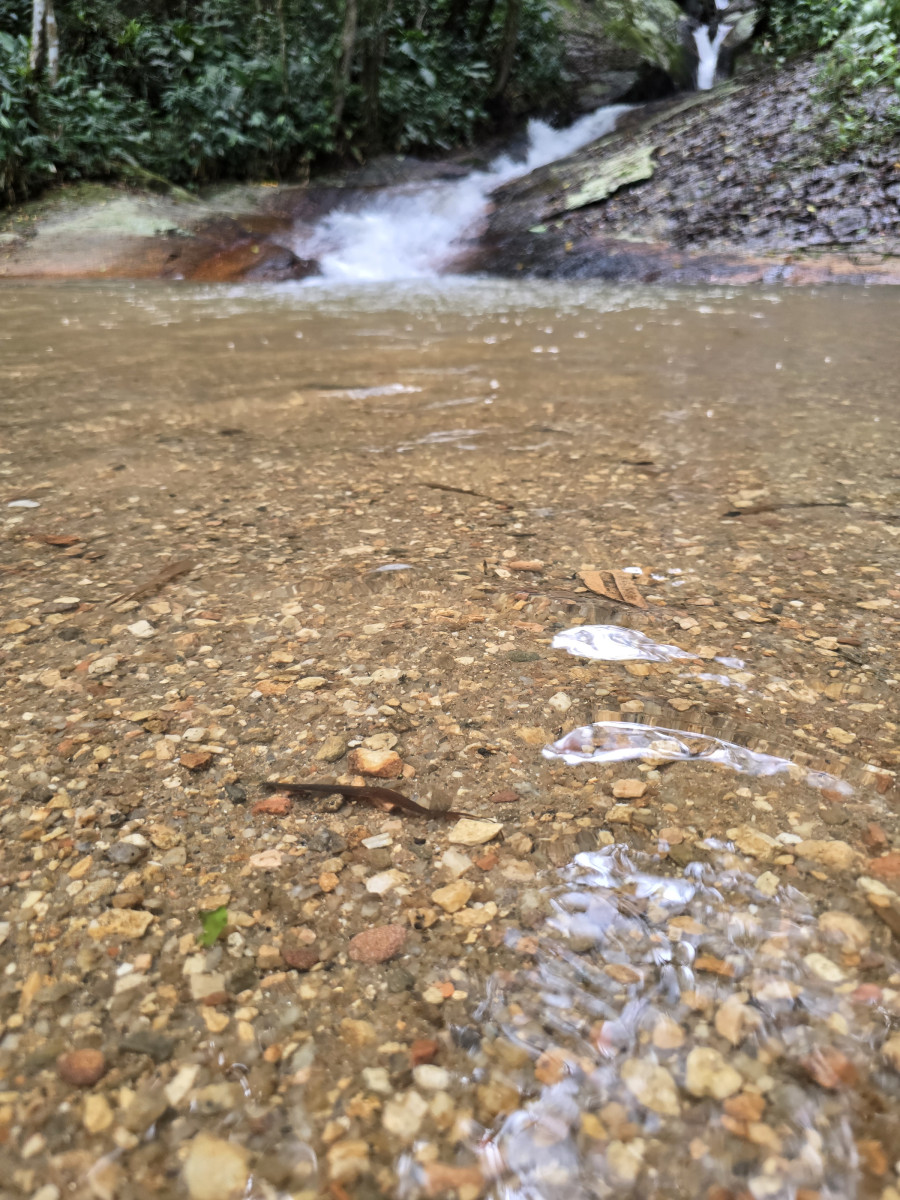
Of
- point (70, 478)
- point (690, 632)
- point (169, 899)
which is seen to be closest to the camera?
point (169, 899)

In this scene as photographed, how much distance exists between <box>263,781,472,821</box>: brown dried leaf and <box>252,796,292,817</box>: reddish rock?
0.06 feet

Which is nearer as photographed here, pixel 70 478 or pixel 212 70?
pixel 70 478

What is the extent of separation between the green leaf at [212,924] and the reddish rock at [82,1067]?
0.51 ft

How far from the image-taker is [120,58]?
1331 centimetres

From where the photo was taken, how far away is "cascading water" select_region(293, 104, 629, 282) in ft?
35.9

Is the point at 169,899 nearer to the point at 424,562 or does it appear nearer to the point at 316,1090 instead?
the point at 316,1090

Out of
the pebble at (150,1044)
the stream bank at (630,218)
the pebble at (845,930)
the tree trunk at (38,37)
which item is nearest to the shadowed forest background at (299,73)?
the tree trunk at (38,37)

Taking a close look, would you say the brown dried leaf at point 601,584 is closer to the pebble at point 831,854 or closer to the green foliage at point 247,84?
the pebble at point 831,854

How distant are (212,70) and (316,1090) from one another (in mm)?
15611

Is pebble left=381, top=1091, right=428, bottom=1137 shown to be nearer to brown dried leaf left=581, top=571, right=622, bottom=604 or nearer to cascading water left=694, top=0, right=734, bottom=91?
brown dried leaf left=581, top=571, right=622, bottom=604

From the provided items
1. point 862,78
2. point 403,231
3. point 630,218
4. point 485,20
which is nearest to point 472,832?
point 630,218

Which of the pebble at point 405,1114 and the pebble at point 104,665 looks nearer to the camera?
the pebble at point 405,1114

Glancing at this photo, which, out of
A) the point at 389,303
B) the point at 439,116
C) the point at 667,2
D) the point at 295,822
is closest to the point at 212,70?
the point at 439,116

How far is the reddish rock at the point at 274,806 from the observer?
1.14m
